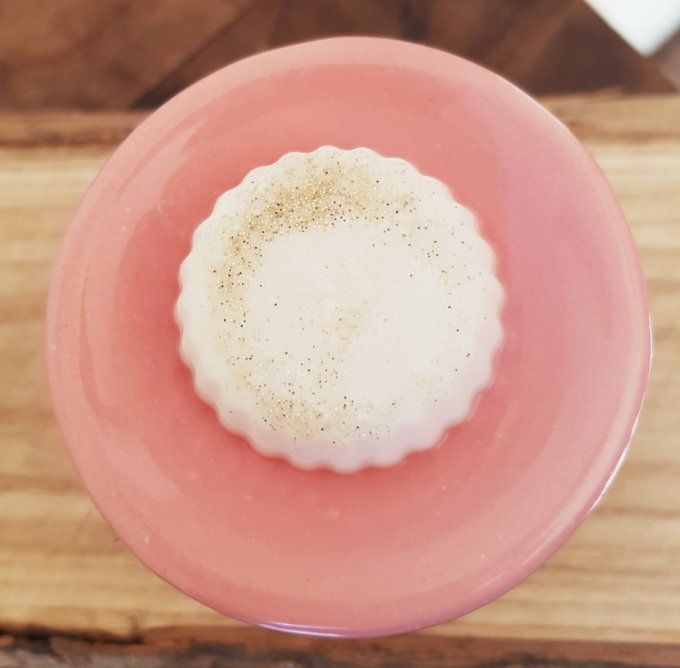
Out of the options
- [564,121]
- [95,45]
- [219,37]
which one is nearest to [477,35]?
[564,121]

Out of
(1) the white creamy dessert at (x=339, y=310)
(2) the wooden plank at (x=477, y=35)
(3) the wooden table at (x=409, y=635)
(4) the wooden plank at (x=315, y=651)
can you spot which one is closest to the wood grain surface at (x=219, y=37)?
(2) the wooden plank at (x=477, y=35)

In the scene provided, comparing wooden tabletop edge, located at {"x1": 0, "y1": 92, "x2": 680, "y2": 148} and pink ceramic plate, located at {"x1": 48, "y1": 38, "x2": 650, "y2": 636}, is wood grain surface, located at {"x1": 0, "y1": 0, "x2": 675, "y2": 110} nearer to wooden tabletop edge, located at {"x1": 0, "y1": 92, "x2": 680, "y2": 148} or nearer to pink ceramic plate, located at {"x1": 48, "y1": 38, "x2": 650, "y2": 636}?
wooden tabletop edge, located at {"x1": 0, "y1": 92, "x2": 680, "y2": 148}

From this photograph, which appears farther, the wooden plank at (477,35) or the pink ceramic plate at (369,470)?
the wooden plank at (477,35)

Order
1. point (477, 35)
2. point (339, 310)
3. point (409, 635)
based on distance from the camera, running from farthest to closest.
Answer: point (477, 35)
point (409, 635)
point (339, 310)

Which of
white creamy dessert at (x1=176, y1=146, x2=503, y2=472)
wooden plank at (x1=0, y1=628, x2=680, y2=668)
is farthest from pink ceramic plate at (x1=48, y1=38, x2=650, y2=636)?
wooden plank at (x1=0, y1=628, x2=680, y2=668)

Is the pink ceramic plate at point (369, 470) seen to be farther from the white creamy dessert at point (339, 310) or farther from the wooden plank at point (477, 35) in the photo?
the wooden plank at point (477, 35)

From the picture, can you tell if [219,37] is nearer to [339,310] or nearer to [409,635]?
[339,310]

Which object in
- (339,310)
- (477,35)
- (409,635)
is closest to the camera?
(339,310)

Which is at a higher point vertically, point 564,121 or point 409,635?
point 564,121
